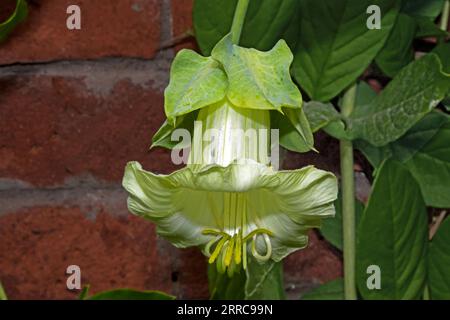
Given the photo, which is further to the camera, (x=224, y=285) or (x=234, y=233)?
(x=224, y=285)

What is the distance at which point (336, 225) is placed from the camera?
54 centimetres

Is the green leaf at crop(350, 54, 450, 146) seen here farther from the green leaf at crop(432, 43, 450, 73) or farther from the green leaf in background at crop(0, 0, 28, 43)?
the green leaf in background at crop(0, 0, 28, 43)

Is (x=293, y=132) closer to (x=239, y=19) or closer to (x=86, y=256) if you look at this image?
(x=239, y=19)

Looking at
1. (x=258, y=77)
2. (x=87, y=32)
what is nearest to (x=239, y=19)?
(x=258, y=77)

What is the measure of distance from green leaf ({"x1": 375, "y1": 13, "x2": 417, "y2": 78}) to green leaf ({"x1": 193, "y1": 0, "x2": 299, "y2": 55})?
7cm

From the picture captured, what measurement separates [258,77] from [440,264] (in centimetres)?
22

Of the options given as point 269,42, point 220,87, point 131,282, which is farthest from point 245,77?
point 131,282

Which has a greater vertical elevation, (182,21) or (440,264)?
(182,21)

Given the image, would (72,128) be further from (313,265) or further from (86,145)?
(313,265)

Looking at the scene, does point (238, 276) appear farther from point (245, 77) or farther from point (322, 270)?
point (245, 77)

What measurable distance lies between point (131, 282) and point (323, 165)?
5.8 inches

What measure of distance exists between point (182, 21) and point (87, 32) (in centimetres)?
6

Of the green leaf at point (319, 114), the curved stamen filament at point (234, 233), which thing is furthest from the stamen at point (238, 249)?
the green leaf at point (319, 114)

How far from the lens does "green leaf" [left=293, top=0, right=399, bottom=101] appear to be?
488 mm
